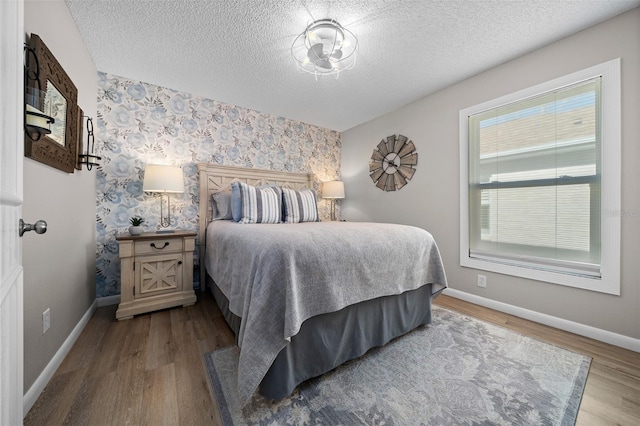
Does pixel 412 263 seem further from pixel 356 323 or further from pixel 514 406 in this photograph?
pixel 514 406

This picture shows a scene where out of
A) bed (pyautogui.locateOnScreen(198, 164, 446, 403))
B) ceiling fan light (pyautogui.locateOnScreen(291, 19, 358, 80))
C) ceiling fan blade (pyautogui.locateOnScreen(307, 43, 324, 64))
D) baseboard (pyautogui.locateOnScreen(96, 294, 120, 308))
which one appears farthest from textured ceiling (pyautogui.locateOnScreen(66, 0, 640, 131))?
baseboard (pyautogui.locateOnScreen(96, 294, 120, 308))

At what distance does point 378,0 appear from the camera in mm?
1608

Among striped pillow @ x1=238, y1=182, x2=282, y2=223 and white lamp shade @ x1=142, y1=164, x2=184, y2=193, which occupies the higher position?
white lamp shade @ x1=142, y1=164, x2=184, y2=193

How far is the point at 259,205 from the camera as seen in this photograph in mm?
2594

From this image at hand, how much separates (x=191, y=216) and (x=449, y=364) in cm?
292

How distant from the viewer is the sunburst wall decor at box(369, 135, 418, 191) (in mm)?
3127

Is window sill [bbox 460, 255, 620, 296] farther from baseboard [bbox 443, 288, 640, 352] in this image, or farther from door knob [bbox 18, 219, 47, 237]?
door knob [bbox 18, 219, 47, 237]

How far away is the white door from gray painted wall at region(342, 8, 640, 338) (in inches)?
113

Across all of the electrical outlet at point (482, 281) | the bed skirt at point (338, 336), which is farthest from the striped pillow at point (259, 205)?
the electrical outlet at point (482, 281)

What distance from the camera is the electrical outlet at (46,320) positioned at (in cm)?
132

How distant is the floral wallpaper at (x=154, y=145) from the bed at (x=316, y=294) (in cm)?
131

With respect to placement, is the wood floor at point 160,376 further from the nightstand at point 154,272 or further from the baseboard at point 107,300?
the baseboard at point 107,300

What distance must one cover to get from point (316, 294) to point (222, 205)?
Answer: 2.02m

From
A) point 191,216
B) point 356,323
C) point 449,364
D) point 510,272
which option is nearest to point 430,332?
point 449,364
